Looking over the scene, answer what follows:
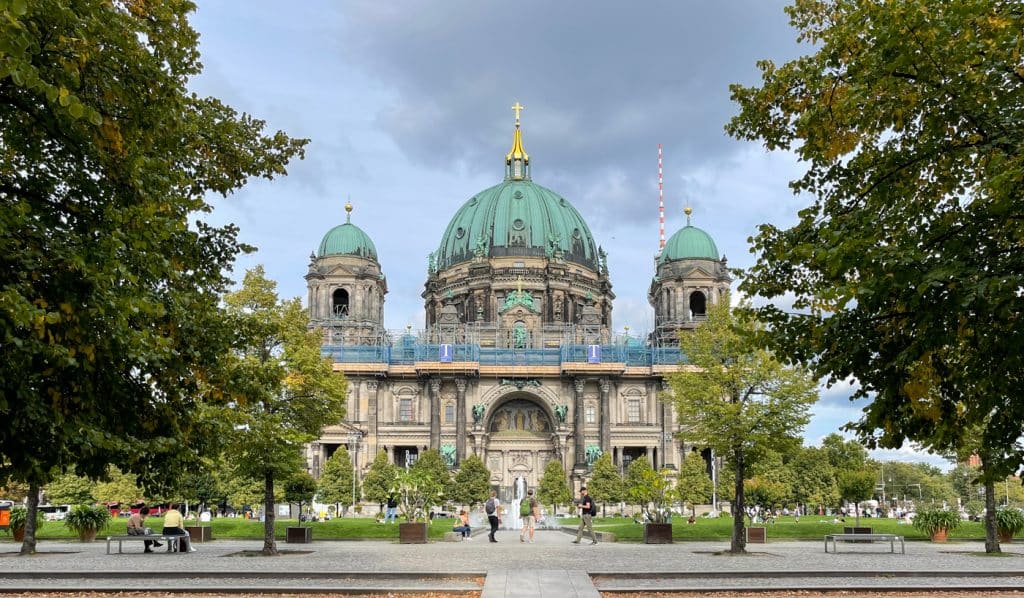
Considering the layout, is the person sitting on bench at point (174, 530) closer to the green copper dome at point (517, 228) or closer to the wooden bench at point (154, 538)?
the wooden bench at point (154, 538)

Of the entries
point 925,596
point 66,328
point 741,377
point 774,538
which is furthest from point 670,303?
point 66,328

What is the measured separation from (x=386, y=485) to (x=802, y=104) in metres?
60.5

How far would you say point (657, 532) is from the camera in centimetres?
3531

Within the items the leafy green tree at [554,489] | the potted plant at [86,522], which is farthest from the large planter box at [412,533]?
the leafy green tree at [554,489]

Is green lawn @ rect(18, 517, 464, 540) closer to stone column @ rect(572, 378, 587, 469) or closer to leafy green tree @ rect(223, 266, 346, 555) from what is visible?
leafy green tree @ rect(223, 266, 346, 555)

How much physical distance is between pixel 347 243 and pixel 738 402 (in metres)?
70.8

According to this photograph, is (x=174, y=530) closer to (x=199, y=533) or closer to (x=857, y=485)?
(x=199, y=533)

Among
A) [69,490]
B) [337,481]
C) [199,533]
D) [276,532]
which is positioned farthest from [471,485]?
[199,533]

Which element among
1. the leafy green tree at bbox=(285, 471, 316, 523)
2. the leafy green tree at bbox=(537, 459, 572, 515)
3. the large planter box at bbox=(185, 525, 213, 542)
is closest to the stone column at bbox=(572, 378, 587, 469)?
the leafy green tree at bbox=(537, 459, 572, 515)

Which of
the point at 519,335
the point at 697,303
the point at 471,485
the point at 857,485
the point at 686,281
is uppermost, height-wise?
the point at 686,281

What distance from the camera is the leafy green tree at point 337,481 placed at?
2832 inches

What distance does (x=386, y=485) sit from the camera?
7206 centimetres

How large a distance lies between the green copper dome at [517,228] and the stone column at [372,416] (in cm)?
1971

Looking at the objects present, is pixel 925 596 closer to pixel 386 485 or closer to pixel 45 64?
pixel 45 64
